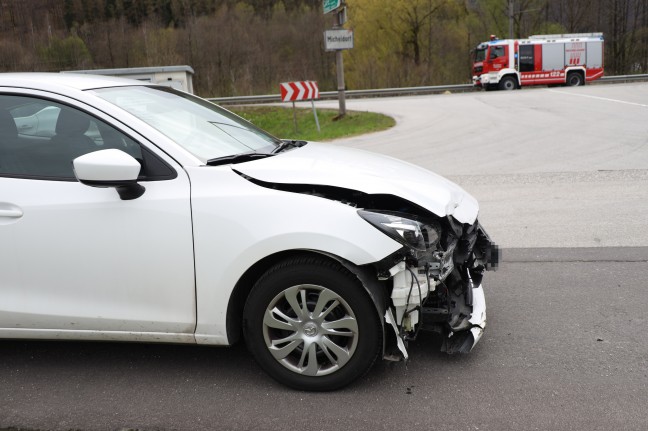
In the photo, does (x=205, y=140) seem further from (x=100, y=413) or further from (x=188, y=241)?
(x=100, y=413)

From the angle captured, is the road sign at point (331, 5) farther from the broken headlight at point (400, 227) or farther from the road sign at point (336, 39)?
the broken headlight at point (400, 227)

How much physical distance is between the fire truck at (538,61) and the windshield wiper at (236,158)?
32.0 meters

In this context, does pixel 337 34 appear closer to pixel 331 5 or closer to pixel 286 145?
pixel 331 5

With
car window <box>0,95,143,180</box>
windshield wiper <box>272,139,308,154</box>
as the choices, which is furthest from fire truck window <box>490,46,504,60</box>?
car window <box>0,95,143,180</box>

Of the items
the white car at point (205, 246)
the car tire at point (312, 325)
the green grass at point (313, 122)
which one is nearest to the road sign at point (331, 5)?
the green grass at point (313, 122)

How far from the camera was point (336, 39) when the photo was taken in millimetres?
18391

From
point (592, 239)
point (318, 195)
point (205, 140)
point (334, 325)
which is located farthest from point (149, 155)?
point (592, 239)

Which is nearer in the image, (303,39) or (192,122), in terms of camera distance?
(192,122)

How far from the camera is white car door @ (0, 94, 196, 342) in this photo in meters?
3.11

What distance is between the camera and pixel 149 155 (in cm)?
320

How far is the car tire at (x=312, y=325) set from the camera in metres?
3.01

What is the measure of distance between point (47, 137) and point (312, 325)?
187 cm

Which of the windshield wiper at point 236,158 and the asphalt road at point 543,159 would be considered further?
the asphalt road at point 543,159

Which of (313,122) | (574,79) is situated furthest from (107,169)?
(574,79)
